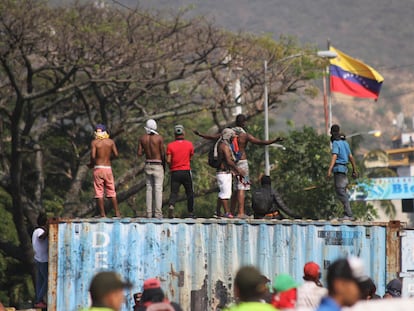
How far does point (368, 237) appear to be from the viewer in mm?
15547

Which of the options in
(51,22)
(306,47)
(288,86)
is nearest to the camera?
(51,22)

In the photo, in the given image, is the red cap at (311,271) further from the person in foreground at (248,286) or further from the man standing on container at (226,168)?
the man standing on container at (226,168)

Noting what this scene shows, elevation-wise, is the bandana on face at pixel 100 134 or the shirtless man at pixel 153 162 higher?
the bandana on face at pixel 100 134

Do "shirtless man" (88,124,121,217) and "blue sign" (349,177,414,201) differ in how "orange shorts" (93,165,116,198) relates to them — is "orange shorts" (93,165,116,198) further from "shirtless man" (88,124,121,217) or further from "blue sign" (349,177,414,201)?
"blue sign" (349,177,414,201)

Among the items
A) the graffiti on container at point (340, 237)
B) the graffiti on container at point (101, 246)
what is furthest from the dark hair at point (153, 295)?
the graffiti on container at point (340, 237)

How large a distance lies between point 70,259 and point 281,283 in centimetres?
681

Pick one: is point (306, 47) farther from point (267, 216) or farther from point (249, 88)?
point (267, 216)

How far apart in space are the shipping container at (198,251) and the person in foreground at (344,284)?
8140mm

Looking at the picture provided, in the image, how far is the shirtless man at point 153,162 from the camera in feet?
54.3

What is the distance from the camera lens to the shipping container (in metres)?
15.4

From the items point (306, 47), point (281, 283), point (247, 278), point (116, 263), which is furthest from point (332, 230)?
point (306, 47)

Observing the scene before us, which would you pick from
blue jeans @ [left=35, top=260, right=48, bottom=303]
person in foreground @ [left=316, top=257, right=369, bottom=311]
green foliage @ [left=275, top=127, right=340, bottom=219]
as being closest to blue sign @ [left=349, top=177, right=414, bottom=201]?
green foliage @ [left=275, top=127, right=340, bottom=219]

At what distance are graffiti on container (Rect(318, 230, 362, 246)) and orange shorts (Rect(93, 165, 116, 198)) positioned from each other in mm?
3422

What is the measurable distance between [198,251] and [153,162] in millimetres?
1855
